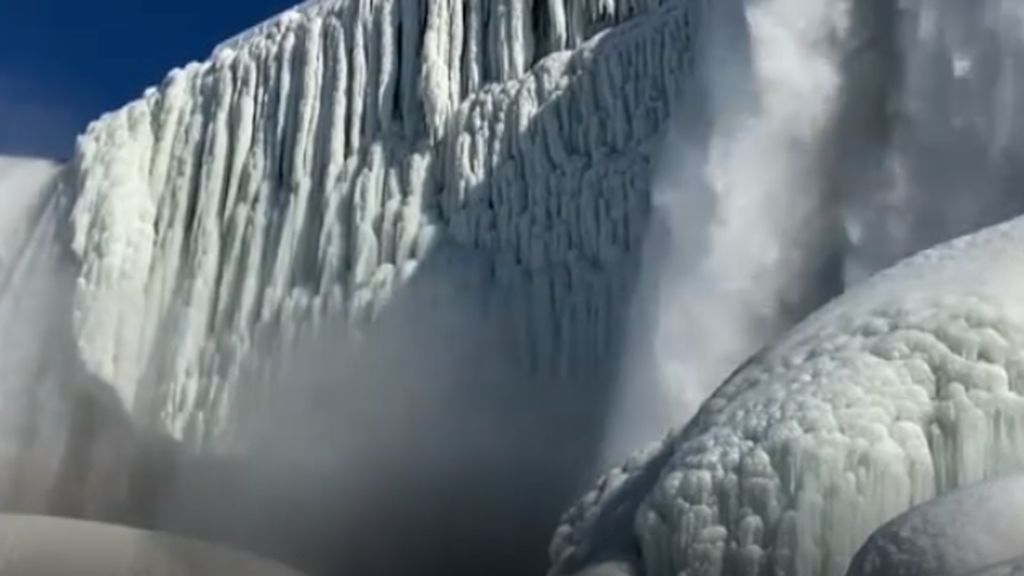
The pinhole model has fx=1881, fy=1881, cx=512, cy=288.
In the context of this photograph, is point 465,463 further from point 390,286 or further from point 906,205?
point 906,205

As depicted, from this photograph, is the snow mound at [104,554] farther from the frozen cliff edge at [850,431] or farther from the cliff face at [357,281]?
the frozen cliff edge at [850,431]

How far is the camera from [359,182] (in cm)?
1190

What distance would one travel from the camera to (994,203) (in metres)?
7.80

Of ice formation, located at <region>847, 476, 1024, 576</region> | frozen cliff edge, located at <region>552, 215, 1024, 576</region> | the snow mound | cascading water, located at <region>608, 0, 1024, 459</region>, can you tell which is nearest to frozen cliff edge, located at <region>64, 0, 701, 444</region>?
cascading water, located at <region>608, 0, 1024, 459</region>

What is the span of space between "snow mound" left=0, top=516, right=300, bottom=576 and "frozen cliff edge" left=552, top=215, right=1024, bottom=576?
4207 millimetres

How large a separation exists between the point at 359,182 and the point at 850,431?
23.3ft

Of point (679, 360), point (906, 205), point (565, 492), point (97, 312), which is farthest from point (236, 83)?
point (906, 205)

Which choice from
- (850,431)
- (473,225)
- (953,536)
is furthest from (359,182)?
(953,536)

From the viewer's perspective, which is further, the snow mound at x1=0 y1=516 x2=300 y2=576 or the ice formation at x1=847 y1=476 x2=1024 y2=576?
the snow mound at x1=0 y1=516 x2=300 y2=576

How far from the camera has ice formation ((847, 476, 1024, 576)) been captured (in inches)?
147

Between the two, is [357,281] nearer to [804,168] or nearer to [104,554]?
[104,554]

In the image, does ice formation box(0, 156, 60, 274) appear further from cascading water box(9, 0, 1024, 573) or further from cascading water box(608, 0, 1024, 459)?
cascading water box(608, 0, 1024, 459)

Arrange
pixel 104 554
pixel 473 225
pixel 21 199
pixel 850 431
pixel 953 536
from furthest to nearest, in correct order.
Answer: pixel 21 199 < pixel 473 225 < pixel 104 554 < pixel 850 431 < pixel 953 536

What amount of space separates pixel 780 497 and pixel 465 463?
5.65 metres
